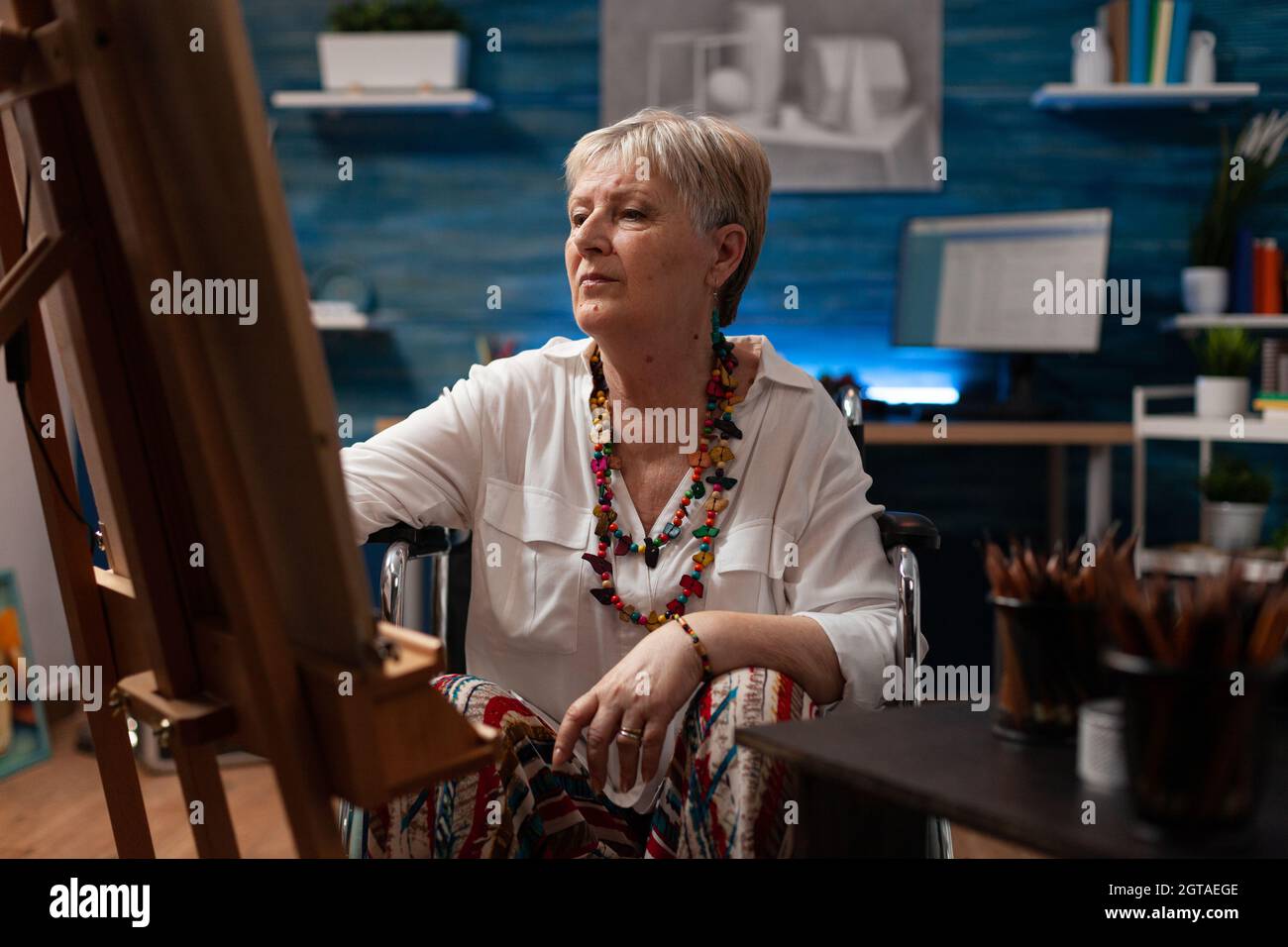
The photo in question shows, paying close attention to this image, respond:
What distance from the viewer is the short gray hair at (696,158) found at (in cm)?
163

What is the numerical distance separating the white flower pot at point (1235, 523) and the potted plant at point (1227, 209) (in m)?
0.63

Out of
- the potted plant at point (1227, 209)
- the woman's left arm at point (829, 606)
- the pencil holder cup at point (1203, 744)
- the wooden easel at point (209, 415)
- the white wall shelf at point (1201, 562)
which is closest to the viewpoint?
the pencil holder cup at point (1203, 744)

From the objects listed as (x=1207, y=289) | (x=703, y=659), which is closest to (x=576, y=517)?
(x=703, y=659)

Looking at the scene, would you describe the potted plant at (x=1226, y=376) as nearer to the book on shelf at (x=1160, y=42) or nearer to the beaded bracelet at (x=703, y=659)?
the book on shelf at (x=1160, y=42)

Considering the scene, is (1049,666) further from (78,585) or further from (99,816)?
(99,816)

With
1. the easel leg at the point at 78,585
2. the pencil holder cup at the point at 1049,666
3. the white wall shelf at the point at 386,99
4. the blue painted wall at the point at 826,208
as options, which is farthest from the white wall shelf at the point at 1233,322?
the easel leg at the point at 78,585

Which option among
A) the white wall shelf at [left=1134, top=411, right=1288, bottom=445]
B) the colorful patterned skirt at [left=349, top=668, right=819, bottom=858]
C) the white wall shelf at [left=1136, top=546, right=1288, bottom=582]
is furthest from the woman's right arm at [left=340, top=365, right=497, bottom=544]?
the white wall shelf at [left=1134, top=411, right=1288, bottom=445]

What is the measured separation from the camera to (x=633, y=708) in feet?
4.28

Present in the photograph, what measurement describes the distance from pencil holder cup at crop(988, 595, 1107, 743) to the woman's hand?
434 mm

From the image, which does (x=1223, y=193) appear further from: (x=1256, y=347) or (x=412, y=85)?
(x=412, y=85)

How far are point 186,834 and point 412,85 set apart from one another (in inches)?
88.6

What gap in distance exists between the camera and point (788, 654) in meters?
1.38

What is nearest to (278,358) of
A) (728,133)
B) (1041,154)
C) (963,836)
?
(728,133)
